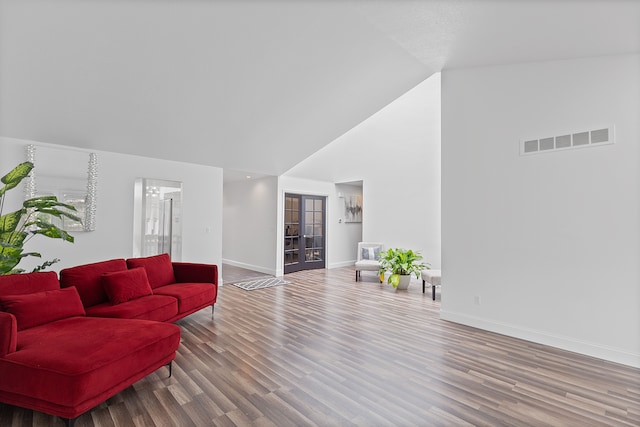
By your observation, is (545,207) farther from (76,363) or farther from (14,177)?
(14,177)

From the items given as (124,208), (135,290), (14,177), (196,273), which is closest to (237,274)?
(196,273)

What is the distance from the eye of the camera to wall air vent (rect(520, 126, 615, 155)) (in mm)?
3000

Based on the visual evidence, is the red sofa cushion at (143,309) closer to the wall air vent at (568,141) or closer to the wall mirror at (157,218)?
the wall mirror at (157,218)

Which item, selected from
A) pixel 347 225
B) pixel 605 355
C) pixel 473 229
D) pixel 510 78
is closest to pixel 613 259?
pixel 605 355

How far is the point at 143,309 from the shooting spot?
312 cm

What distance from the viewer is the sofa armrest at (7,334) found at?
76.9 inches

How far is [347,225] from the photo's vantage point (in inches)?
348

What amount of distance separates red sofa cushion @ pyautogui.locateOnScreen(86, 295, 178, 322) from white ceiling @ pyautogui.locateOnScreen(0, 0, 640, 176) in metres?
2.38

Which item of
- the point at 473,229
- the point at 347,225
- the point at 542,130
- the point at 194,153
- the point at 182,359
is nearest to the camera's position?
the point at 182,359

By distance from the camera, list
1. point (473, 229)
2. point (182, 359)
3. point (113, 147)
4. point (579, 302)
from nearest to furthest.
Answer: point (182, 359) < point (579, 302) < point (473, 229) < point (113, 147)

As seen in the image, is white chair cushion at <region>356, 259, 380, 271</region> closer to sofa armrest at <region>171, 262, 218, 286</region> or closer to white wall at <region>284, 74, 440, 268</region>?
white wall at <region>284, 74, 440, 268</region>

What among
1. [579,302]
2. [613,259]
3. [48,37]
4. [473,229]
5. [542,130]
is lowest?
Answer: [579,302]

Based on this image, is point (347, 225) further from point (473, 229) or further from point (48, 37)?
point (48, 37)

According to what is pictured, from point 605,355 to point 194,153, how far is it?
19.9ft
